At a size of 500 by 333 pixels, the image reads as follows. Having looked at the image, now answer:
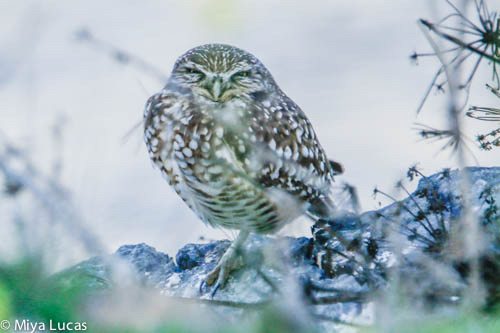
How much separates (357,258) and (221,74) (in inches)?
39.0

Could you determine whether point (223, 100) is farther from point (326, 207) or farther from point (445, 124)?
point (445, 124)

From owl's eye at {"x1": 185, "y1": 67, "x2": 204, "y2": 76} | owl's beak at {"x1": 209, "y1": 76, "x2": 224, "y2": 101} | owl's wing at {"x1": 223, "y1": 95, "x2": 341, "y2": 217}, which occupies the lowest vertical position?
owl's wing at {"x1": 223, "y1": 95, "x2": 341, "y2": 217}

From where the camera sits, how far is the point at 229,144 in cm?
383

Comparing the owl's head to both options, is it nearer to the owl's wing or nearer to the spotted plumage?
the spotted plumage

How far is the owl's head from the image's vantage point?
3928 mm

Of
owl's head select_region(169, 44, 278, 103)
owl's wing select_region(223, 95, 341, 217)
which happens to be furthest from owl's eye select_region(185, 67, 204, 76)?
owl's wing select_region(223, 95, 341, 217)

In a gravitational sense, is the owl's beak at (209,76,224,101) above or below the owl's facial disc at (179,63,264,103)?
below

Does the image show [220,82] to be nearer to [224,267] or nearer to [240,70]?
[240,70]

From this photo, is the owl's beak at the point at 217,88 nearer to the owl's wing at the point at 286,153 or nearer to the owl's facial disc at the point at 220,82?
the owl's facial disc at the point at 220,82

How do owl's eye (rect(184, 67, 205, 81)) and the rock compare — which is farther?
owl's eye (rect(184, 67, 205, 81))

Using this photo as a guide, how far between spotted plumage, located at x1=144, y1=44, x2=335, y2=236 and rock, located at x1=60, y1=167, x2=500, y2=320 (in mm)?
187

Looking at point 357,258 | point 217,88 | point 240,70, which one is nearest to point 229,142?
point 217,88

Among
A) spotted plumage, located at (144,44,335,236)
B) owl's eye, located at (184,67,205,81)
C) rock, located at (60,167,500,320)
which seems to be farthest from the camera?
owl's eye, located at (184,67,205,81)

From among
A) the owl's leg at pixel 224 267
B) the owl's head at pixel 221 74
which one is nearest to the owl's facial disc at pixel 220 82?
the owl's head at pixel 221 74
